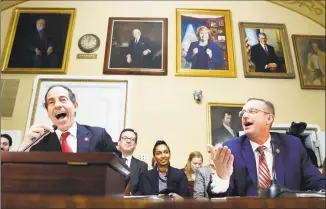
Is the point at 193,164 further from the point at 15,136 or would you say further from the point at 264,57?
the point at 15,136

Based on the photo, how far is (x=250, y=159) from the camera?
212cm

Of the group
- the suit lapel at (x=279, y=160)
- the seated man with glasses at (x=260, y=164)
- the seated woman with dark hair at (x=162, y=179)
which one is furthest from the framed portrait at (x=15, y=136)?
the suit lapel at (x=279, y=160)

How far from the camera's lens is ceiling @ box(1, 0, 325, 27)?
589cm

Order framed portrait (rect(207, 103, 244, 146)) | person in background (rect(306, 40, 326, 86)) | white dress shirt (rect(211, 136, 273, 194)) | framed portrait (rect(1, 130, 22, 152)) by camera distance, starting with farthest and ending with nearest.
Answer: person in background (rect(306, 40, 326, 86)) < framed portrait (rect(207, 103, 244, 146)) < framed portrait (rect(1, 130, 22, 152)) < white dress shirt (rect(211, 136, 273, 194))

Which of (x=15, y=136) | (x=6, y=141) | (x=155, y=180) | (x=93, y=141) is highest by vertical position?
(x=15, y=136)

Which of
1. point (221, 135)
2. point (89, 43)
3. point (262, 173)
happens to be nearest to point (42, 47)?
point (89, 43)

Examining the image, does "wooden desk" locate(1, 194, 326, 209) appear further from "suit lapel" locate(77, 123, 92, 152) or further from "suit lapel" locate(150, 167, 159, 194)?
"suit lapel" locate(150, 167, 159, 194)

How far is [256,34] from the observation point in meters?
5.80

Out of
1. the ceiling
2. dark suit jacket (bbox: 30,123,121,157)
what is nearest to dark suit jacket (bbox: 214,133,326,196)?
dark suit jacket (bbox: 30,123,121,157)

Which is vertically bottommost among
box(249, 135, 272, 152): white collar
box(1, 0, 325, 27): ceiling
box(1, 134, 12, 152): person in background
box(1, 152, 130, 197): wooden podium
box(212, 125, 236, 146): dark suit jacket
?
box(1, 152, 130, 197): wooden podium

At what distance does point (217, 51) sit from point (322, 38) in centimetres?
215

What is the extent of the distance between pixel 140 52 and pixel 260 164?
12.5ft

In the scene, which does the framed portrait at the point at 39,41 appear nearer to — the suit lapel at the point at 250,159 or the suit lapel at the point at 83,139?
the suit lapel at the point at 83,139

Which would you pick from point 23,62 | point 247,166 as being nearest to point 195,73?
point 23,62
